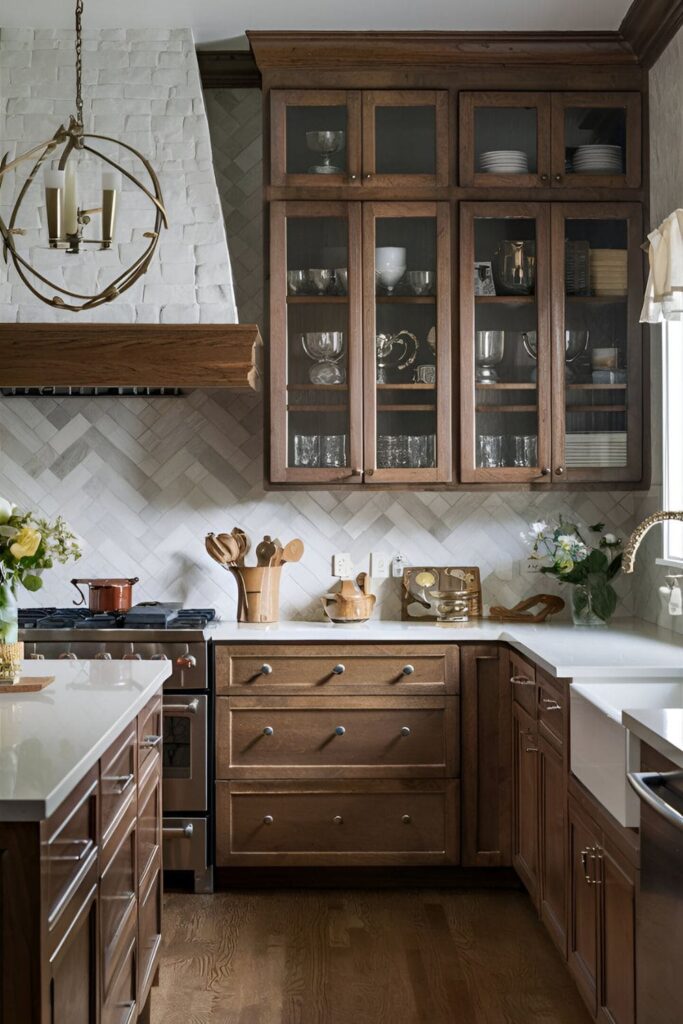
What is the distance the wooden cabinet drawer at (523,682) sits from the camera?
11.0 ft

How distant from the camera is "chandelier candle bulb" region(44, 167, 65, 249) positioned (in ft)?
7.18

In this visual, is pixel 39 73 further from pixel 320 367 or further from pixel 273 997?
pixel 273 997

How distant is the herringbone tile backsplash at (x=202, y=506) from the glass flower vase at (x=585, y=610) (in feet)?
0.99

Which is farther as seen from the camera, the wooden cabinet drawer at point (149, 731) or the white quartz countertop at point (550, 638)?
the white quartz countertop at point (550, 638)

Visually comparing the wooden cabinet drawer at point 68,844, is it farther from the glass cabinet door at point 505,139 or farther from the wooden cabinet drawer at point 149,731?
the glass cabinet door at point 505,139

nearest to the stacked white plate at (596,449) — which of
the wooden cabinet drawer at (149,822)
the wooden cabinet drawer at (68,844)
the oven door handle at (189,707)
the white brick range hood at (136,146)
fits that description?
the white brick range hood at (136,146)

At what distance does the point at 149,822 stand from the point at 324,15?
286cm

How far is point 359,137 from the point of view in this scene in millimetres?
3918

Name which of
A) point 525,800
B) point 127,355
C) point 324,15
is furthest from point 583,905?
point 324,15

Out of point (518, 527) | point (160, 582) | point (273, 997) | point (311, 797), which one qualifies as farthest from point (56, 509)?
point (273, 997)

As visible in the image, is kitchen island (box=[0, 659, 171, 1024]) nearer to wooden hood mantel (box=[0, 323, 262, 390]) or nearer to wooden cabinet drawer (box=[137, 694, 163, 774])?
Answer: wooden cabinet drawer (box=[137, 694, 163, 774])

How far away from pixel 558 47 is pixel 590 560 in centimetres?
193

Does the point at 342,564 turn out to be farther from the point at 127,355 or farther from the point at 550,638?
the point at 127,355

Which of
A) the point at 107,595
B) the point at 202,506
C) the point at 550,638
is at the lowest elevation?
the point at 550,638
